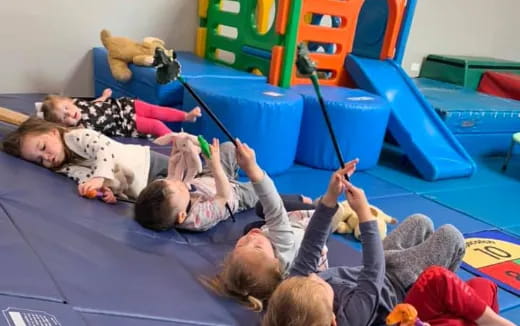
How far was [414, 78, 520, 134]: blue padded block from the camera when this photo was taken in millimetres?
3926

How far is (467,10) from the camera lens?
5727mm

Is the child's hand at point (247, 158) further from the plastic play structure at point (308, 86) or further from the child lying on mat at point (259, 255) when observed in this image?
the plastic play structure at point (308, 86)

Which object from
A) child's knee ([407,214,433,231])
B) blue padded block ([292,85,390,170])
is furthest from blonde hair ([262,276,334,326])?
blue padded block ([292,85,390,170])

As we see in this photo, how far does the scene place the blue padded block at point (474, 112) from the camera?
393 cm

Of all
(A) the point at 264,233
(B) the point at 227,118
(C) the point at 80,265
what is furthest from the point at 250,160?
(B) the point at 227,118

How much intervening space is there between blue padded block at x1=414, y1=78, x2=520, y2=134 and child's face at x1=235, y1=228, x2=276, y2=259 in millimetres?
2719

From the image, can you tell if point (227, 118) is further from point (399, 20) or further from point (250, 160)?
point (399, 20)

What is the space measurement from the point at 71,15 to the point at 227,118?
1563 millimetres

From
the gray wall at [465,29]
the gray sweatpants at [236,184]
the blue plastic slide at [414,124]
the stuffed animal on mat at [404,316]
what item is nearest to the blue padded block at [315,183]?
the blue plastic slide at [414,124]

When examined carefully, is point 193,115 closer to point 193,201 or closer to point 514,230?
point 193,201

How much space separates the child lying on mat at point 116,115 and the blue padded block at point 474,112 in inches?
85.9

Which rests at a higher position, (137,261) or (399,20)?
(399,20)

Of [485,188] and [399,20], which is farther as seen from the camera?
[399,20]

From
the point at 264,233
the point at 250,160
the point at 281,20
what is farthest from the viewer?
the point at 281,20
